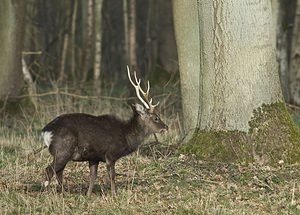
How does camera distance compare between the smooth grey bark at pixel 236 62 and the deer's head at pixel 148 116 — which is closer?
the deer's head at pixel 148 116

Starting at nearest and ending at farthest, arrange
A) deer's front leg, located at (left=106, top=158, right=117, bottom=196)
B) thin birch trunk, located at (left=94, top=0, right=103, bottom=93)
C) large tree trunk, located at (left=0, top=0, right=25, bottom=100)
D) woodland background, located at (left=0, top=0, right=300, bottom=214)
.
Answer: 1. woodland background, located at (left=0, top=0, right=300, bottom=214)
2. deer's front leg, located at (left=106, top=158, right=117, bottom=196)
3. large tree trunk, located at (left=0, top=0, right=25, bottom=100)
4. thin birch trunk, located at (left=94, top=0, right=103, bottom=93)

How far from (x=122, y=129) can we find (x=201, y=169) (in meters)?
1.29

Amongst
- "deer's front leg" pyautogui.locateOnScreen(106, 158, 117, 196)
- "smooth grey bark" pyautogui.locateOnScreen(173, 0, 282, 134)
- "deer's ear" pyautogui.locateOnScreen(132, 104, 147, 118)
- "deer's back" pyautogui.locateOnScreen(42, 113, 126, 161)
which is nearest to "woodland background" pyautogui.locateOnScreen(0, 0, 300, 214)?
"deer's front leg" pyautogui.locateOnScreen(106, 158, 117, 196)

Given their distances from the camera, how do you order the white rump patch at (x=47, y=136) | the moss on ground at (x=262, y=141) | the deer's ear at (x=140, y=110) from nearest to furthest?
1. the white rump patch at (x=47, y=136)
2. the deer's ear at (x=140, y=110)
3. the moss on ground at (x=262, y=141)

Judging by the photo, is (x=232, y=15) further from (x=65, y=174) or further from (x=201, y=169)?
(x=65, y=174)

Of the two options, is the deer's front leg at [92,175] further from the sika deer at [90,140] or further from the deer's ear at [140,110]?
the deer's ear at [140,110]

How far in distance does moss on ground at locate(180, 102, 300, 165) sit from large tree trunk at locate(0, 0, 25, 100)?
6540 mm

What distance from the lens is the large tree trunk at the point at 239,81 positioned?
34.6 feet

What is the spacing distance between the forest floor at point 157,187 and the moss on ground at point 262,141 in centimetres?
16

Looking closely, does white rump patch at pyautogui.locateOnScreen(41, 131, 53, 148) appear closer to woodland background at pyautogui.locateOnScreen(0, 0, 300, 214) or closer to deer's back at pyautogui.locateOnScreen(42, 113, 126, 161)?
deer's back at pyautogui.locateOnScreen(42, 113, 126, 161)

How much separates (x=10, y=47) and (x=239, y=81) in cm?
692

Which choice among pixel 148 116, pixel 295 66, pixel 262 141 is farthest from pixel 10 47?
pixel 295 66

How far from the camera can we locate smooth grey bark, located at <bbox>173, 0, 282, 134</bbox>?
10.5m

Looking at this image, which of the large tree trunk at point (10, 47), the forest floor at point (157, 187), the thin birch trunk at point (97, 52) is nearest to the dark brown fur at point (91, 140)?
the forest floor at point (157, 187)
